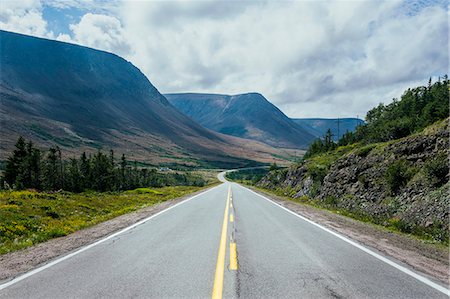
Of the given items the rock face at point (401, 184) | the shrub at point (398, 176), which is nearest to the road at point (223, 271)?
the rock face at point (401, 184)

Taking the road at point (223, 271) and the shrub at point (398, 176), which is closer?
the road at point (223, 271)

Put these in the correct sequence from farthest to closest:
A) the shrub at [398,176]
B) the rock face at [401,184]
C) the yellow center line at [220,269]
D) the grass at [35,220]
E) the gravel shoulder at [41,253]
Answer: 1. the shrub at [398,176]
2. the rock face at [401,184]
3. the grass at [35,220]
4. the gravel shoulder at [41,253]
5. the yellow center line at [220,269]

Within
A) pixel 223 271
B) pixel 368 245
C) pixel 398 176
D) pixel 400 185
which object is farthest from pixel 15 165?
pixel 368 245

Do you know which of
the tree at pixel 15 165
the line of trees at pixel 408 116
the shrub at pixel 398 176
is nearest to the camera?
the shrub at pixel 398 176

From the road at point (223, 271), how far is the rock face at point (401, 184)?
6203 millimetres

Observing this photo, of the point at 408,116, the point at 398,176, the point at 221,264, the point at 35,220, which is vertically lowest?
the point at 35,220

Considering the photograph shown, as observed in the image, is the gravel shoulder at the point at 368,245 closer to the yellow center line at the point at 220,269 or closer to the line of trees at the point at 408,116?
the yellow center line at the point at 220,269

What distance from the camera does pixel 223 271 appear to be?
23.2 ft

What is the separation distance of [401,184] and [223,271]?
55.8 ft

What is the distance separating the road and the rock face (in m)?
6.20

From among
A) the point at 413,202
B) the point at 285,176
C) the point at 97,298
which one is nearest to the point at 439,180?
the point at 413,202

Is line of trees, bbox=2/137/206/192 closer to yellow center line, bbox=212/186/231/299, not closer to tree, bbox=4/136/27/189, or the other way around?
tree, bbox=4/136/27/189

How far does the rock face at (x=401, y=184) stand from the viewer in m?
15.1

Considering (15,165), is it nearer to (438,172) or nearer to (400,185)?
(400,185)
